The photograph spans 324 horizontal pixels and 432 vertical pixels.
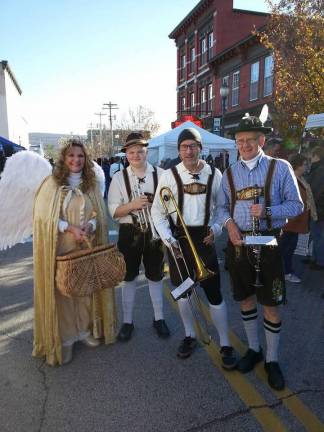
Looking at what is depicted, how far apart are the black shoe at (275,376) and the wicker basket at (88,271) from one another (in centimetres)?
142

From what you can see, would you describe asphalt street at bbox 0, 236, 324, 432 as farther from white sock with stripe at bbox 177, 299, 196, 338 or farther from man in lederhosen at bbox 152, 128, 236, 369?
man in lederhosen at bbox 152, 128, 236, 369

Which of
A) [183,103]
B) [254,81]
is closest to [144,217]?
[254,81]

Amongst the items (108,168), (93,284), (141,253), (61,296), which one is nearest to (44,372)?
(61,296)

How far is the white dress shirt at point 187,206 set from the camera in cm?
301

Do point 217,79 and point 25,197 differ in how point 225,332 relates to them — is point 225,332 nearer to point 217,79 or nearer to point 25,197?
point 25,197

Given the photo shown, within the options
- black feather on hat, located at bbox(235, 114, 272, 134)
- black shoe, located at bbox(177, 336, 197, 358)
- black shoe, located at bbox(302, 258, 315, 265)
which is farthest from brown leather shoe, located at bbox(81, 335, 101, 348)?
black shoe, located at bbox(302, 258, 315, 265)

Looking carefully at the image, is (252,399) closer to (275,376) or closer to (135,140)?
(275,376)

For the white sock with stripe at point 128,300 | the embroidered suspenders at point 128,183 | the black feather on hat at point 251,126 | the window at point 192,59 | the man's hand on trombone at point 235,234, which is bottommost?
the white sock with stripe at point 128,300

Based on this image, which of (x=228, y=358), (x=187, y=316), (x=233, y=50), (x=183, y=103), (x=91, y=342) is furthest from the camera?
(x=183, y=103)

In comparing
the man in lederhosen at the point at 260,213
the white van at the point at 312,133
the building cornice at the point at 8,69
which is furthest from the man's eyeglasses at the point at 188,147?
A: the building cornice at the point at 8,69

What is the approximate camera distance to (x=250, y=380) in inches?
113

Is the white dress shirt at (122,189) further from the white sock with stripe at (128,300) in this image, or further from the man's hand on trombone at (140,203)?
the white sock with stripe at (128,300)

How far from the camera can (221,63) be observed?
25.4 metres

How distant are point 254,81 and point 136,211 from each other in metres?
20.8
